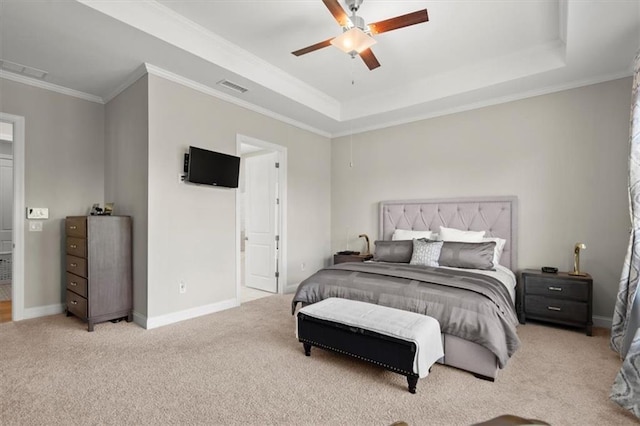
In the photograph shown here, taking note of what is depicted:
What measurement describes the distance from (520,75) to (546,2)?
97 cm

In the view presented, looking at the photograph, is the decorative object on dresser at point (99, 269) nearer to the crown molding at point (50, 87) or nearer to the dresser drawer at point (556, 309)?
the crown molding at point (50, 87)

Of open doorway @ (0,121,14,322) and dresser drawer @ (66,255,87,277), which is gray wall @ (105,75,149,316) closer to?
dresser drawer @ (66,255,87,277)

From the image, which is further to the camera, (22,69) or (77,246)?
(77,246)

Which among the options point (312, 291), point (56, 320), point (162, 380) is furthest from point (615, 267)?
point (56, 320)

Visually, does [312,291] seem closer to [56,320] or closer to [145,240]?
[145,240]

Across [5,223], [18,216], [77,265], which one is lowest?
[77,265]

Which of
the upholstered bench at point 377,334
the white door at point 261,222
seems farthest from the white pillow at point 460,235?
the white door at point 261,222

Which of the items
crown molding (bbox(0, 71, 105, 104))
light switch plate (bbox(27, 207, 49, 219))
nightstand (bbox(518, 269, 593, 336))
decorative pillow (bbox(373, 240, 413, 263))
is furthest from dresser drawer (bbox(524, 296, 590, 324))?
crown molding (bbox(0, 71, 105, 104))

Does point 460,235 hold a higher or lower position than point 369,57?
lower

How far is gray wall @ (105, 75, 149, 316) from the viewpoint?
3.58m

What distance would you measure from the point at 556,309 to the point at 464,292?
5.55 ft

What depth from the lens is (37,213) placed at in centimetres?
388

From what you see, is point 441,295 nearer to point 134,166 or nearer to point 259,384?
point 259,384

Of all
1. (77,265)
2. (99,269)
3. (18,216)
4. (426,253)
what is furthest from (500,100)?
(18,216)
